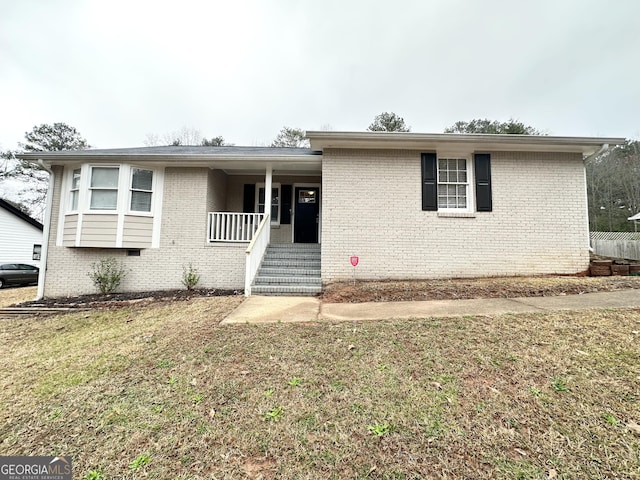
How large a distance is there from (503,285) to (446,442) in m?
4.92

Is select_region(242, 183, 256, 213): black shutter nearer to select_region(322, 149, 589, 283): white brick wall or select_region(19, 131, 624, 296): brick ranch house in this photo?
select_region(19, 131, 624, 296): brick ranch house

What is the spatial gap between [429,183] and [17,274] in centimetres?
1931

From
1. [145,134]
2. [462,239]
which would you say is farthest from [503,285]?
[145,134]

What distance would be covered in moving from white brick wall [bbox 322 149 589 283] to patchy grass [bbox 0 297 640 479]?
3182mm

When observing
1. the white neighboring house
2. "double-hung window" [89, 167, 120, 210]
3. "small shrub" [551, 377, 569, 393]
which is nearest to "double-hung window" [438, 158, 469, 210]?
"small shrub" [551, 377, 569, 393]

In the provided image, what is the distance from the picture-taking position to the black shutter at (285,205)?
963 centimetres

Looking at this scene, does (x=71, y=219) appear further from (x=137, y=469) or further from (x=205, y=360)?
(x=137, y=469)

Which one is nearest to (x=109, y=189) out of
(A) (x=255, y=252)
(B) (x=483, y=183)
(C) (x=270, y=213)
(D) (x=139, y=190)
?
(D) (x=139, y=190)

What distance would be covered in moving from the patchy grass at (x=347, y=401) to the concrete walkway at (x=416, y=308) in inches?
18.0

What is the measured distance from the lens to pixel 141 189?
7488 millimetres

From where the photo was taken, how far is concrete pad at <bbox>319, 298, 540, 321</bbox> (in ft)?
13.5

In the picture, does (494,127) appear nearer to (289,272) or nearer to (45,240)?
(289,272)

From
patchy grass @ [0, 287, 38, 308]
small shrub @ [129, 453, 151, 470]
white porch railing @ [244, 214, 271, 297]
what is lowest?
patchy grass @ [0, 287, 38, 308]

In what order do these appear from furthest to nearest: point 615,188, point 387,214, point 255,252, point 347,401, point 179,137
Answer: point 179,137, point 615,188, point 387,214, point 255,252, point 347,401
